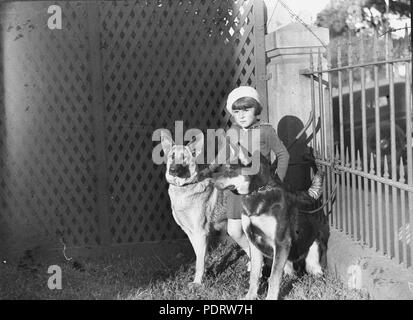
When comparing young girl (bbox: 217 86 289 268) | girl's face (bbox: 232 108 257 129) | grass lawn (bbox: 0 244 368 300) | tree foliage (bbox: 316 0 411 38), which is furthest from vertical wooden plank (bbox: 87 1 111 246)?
tree foliage (bbox: 316 0 411 38)

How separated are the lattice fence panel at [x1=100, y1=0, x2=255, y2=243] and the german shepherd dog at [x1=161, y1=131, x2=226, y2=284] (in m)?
1.11

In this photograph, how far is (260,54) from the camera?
17.6 feet

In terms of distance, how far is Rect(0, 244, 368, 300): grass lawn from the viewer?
4.14 m

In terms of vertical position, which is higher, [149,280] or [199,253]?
[199,253]

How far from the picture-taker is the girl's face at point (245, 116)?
414 centimetres

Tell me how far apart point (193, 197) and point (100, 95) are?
157 cm

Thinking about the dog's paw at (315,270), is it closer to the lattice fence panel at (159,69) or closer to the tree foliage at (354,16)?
the lattice fence panel at (159,69)

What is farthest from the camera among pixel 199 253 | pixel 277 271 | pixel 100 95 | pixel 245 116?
pixel 100 95

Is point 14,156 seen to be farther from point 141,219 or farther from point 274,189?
point 274,189

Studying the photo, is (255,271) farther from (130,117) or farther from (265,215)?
(130,117)

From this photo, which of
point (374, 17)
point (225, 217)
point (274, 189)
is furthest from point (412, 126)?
point (374, 17)

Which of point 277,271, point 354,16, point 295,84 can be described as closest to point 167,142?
point 277,271

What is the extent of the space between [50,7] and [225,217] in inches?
103

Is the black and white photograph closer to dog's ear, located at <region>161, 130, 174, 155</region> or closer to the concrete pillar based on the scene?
the concrete pillar
